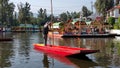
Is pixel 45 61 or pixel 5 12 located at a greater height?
pixel 5 12

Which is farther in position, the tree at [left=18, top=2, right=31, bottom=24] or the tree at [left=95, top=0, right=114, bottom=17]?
the tree at [left=18, top=2, right=31, bottom=24]

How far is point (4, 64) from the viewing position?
1789cm

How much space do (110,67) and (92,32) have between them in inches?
1603

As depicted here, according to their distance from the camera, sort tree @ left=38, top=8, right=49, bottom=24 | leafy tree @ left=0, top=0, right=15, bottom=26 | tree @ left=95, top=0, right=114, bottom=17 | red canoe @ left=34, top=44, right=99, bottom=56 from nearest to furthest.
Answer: red canoe @ left=34, top=44, right=99, bottom=56
tree @ left=95, top=0, right=114, bottom=17
leafy tree @ left=0, top=0, right=15, bottom=26
tree @ left=38, top=8, right=49, bottom=24

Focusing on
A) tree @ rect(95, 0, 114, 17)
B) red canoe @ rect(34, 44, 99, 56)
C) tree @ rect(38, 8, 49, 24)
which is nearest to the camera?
red canoe @ rect(34, 44, 99, 56)

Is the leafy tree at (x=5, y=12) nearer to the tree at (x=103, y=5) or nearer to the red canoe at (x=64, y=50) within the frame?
the tree at (x=103, y=5)

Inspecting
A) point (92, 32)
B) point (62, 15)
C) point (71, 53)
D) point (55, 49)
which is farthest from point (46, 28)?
point (62, 15)

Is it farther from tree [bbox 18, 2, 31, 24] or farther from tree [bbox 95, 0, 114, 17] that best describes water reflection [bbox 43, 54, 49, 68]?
tree [bbox 18, 2, 31, 24]

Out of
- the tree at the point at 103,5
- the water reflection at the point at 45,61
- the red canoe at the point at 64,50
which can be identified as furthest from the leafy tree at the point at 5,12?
the water reflection at the point at 45,61

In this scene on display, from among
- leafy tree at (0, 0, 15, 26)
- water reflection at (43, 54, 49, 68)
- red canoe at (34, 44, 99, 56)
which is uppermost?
leafy tree at (0, 0, 15, 26)

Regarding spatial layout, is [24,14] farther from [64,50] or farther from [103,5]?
[64,50]

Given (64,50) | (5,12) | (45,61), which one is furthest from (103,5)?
(45,61)

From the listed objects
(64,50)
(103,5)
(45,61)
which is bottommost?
(45,61)

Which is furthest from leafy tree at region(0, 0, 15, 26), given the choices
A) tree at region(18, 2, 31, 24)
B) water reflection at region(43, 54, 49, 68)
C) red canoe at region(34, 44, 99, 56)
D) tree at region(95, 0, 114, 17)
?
water reflection at region(43, 54, 49, 68)
